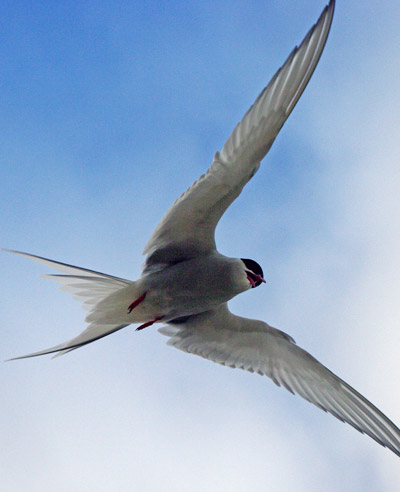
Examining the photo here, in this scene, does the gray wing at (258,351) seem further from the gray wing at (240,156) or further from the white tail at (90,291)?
the gray wing at (240,156)

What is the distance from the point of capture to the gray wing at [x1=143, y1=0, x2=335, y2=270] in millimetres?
4891

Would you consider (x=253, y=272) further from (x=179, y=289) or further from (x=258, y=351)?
(x=258, y=351)

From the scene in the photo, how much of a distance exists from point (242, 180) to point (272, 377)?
2.35 metres

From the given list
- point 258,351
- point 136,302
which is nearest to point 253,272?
point 258,351

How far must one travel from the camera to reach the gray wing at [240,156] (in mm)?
4891

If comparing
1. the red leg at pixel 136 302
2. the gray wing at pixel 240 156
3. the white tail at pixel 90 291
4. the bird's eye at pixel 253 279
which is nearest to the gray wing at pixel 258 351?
the bird's eye at pixel 253 279

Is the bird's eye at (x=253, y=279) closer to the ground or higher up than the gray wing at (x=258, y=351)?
higher up

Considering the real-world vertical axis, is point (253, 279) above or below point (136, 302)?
below

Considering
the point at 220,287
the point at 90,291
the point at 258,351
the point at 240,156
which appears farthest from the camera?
the point at 258,351

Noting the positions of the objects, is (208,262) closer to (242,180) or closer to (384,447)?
(242,180)

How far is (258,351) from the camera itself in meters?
6.63

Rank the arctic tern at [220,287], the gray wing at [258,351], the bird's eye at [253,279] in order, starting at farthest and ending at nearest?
the gray wing at [258,351], the bird's eye at [253,279], the arctic tern at [220,287]

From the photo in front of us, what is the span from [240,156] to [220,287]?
135cm

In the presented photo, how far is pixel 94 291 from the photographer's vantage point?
600 centimetres
